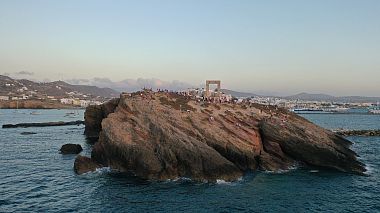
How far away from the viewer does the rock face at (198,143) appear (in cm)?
4612

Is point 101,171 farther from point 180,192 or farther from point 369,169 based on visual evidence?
point 369,169

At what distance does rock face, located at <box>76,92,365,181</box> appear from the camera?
46.1 meters

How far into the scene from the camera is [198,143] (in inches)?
1903

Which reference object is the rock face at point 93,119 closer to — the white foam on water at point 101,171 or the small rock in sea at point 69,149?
the small rock in sea at point 69,149

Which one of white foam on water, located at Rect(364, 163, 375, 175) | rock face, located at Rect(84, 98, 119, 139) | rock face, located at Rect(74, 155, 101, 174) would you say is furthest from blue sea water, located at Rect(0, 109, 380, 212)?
rock face, located at Rect(84, 98, 119, 139)

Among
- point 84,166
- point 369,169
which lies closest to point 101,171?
point 84,166

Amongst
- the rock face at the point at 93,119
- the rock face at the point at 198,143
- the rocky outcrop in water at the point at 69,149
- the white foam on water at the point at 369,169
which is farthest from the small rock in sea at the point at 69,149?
the white foam on water at the point at 369,169

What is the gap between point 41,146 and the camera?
7244 centimetres

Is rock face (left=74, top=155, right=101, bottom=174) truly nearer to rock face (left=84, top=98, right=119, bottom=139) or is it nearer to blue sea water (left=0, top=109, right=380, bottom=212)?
blue sea water (left=0, top=109, right=380, bottom=212)

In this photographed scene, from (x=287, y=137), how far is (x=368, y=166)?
516 inches

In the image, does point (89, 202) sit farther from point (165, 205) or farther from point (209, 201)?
point (209, 201)

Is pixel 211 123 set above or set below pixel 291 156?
above

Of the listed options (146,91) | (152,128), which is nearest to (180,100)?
(146,91)

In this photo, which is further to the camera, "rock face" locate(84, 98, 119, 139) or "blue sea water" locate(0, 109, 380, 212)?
"rock face" locate(84, 98, 119, 139)
